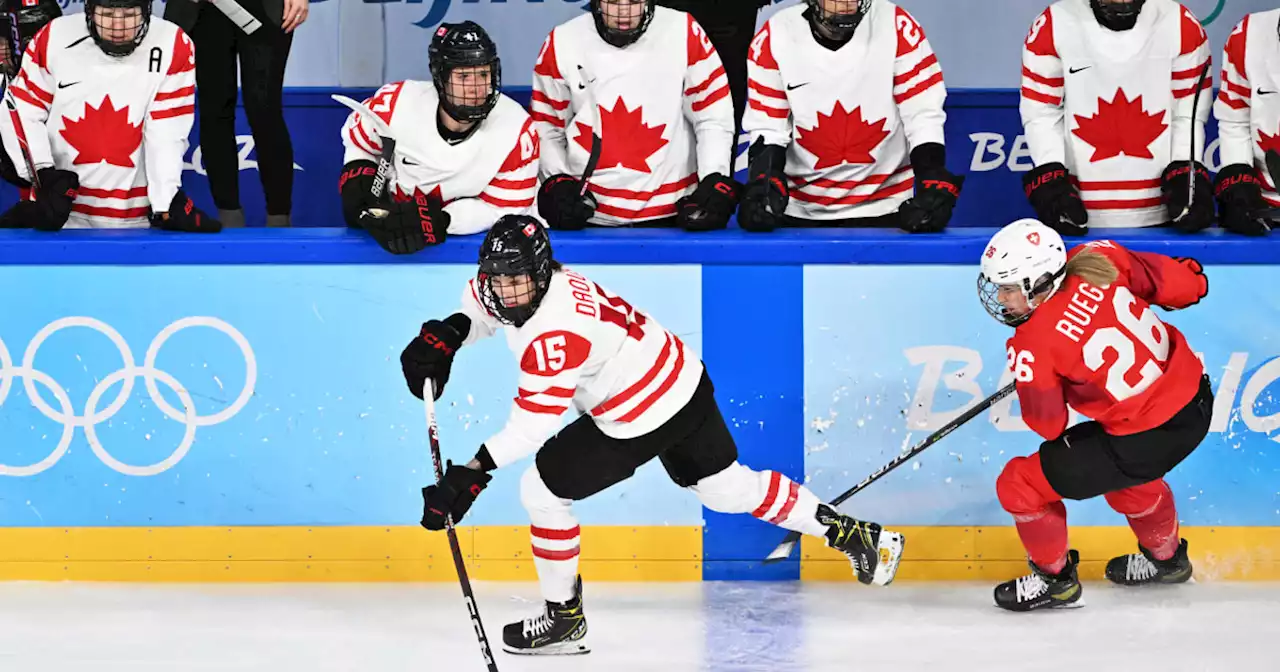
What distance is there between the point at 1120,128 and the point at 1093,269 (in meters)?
0.86

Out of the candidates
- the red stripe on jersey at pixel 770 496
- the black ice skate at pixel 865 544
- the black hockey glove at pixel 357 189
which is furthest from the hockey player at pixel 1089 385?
the black hockey glove at pixel 357 189

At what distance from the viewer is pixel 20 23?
183 inches

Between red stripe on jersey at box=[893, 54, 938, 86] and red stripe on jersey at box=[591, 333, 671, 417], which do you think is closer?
red stripe on jersey at box=[591, 333, 671, 417]

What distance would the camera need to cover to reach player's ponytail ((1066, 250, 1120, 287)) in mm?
3674

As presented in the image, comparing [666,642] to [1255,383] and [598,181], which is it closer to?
[598,181]

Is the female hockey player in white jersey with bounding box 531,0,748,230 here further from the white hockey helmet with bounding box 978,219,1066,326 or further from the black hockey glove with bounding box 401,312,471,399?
the white hockey helmet with bounding box 978,219,1066,326

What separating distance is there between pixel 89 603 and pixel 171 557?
244 millimetres

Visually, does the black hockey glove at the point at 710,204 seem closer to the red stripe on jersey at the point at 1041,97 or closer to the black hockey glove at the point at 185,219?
the red stripe on jersey at the point at 1041,97

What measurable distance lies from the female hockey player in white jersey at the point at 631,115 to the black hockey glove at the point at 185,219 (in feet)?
2.96

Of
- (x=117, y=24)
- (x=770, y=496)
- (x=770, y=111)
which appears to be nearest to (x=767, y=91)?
(x=770, y=111)

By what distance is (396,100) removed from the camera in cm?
425

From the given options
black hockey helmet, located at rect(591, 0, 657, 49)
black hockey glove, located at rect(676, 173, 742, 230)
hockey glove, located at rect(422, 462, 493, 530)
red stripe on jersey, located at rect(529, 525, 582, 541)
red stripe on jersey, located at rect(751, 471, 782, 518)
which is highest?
black hockey helmet, located at rect(591, 0, 657, 49)

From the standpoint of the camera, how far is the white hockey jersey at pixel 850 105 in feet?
14.3

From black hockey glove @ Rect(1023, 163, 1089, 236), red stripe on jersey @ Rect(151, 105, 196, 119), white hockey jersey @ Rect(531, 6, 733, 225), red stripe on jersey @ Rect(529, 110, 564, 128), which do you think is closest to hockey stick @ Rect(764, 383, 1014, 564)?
black hockey glove @ Rect(1023, 163, 1089, 236)
